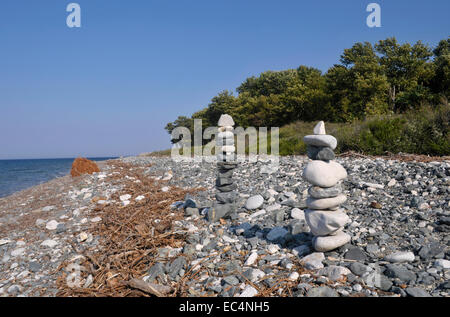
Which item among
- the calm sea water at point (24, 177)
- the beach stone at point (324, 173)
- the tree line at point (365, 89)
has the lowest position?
the calm sea water at point (24, 177)

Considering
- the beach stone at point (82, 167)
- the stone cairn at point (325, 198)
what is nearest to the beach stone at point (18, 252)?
the stone cairn at point (325, 198)

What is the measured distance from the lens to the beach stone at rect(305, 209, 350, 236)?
294cm

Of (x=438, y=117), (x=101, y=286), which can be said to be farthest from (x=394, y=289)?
(x=438, y=117)

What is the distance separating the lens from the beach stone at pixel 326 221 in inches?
116

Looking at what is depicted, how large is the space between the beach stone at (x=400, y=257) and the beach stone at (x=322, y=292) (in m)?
0.86

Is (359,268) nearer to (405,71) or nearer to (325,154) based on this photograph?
(325,154)

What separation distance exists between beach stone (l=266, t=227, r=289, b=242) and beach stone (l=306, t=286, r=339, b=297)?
112 centimetres

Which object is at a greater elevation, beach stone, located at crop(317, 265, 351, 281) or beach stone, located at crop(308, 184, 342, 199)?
beach stone, located at crop(308, 184, 342, 199)

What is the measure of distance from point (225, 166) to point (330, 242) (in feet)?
7.08

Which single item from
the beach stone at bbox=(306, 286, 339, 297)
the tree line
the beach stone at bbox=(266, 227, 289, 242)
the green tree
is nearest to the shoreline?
the beach stone at bbox=(306, 286, 339, 297)

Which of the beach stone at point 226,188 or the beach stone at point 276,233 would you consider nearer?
the beach stone at point 276,233

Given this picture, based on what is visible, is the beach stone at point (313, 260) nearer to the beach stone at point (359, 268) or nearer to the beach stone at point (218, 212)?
the beach stone at point (359, 268)

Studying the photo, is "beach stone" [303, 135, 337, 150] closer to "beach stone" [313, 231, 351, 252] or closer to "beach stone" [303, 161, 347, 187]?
"beach stone" [303, 161, 347, 187]

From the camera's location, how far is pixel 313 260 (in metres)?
2.82
